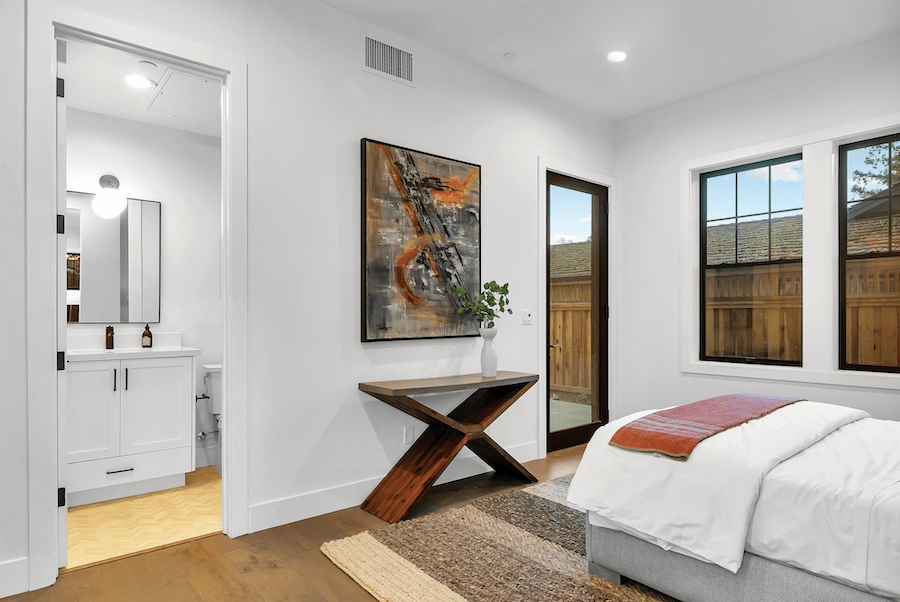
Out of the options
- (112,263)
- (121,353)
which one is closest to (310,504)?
(121,353)

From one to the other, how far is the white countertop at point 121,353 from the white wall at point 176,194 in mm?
196

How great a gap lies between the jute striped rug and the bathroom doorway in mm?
1032

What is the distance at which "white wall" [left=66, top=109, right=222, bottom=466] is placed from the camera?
3736 mm

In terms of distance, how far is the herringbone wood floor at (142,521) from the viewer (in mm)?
2611

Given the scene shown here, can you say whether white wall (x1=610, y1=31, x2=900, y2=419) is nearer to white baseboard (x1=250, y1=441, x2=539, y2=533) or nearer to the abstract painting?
the abstract painting

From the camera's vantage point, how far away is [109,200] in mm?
3775

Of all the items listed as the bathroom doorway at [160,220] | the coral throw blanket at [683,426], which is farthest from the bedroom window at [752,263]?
the bathroom doorway at [160,220]

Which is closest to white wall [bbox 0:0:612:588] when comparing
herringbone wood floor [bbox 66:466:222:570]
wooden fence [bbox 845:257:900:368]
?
herringbone wood floor [bbox 66:466:222:570]

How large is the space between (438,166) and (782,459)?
247 centimetres

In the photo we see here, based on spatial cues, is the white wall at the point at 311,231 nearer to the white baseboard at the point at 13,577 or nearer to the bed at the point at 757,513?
the white baseboard at the point at 13,577

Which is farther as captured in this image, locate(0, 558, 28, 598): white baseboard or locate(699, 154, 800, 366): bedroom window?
locate(699, 154, 800, 366): bedroom window

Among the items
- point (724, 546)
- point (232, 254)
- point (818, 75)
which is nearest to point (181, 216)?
point (232, 254)

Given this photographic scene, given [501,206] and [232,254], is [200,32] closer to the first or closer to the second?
[232,254]

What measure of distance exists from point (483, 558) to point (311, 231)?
182cm
